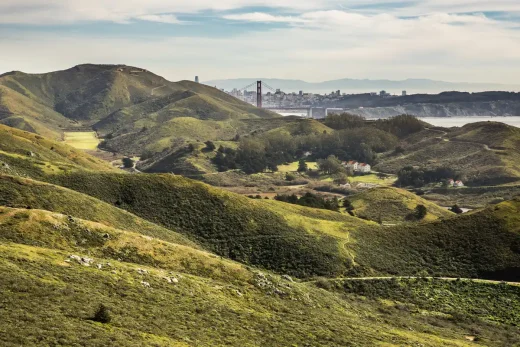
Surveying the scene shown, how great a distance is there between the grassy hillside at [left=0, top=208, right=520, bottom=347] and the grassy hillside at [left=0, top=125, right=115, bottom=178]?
40687 mm

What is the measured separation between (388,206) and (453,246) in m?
51.8

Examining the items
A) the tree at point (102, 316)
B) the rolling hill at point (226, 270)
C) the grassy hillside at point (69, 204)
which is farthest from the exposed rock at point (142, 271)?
the grassy hillside at point (69, 204)

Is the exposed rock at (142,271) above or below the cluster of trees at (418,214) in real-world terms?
above

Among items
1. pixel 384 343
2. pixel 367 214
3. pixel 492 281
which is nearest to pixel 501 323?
pixel 492 281

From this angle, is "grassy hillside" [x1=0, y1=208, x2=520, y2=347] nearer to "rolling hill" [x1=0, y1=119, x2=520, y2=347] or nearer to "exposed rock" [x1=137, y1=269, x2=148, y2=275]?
"rolling hill" [x1=0, y1=119, x2=520, y2=347]

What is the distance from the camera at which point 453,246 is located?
269 ft

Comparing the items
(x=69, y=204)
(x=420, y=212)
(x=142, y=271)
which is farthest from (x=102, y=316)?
(x=420, y=212)

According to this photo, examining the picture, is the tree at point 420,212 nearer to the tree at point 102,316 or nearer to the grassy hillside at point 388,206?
the grassy hillside at point 388,206

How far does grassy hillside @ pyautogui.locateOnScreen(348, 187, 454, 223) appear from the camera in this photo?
12675cm

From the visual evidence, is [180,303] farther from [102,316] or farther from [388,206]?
[388,206]

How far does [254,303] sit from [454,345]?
57.5 feet

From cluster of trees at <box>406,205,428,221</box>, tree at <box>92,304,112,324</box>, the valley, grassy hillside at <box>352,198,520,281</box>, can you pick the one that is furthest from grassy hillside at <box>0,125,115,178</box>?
cluster of trees at <box>406,205,428,221</box>

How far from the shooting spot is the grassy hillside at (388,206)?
127 m

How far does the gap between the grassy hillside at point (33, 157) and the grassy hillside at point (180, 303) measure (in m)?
40.7
